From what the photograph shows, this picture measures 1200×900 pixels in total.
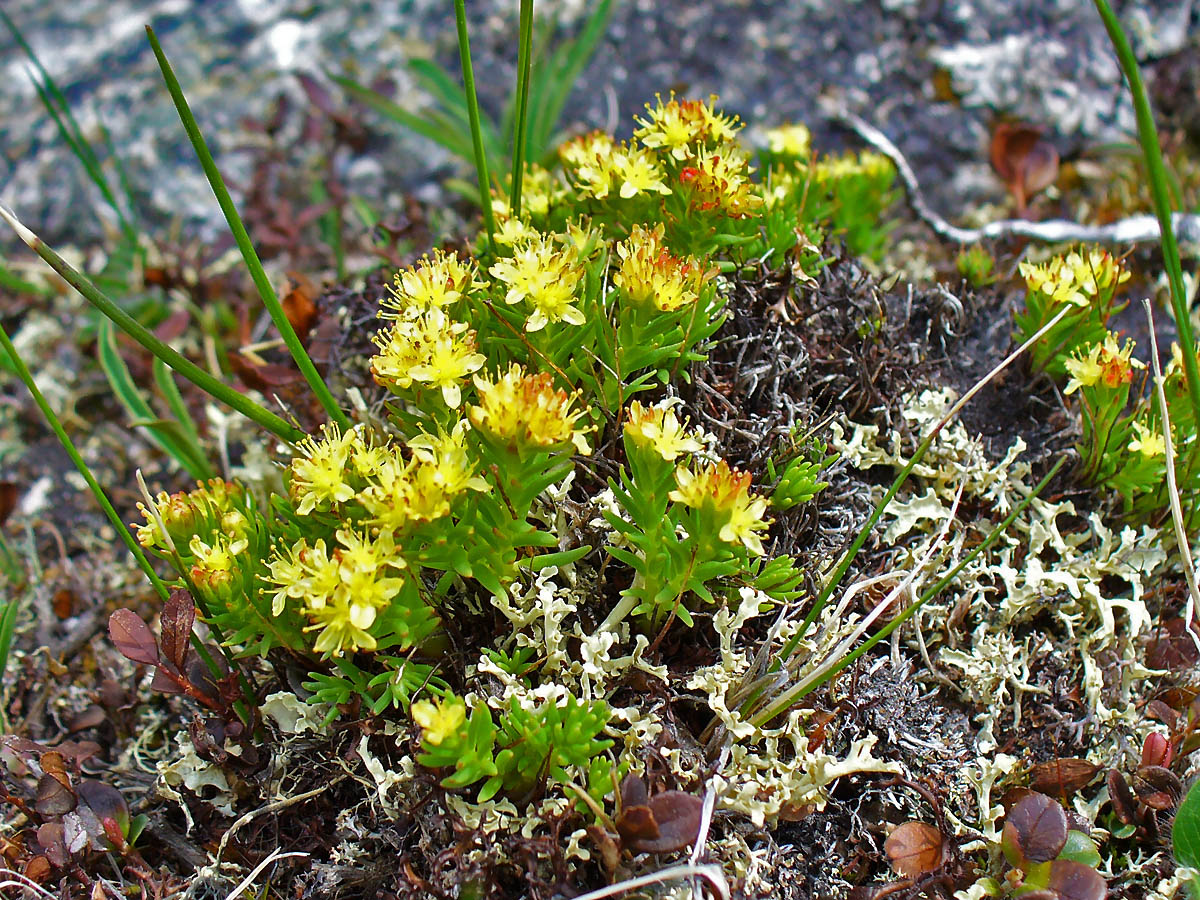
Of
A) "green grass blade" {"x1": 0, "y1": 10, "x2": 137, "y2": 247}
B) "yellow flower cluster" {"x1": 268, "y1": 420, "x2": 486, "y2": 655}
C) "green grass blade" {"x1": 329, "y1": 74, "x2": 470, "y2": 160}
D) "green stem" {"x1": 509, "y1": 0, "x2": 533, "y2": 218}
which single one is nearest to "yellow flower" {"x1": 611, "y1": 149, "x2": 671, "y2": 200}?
"green stem" {"x1": 509, "y1": 0, "x2": 533, "y2": 218}

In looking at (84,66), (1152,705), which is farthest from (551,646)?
(84,66)

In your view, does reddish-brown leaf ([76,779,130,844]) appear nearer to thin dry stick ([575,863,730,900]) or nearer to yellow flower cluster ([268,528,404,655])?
yellow flower cluster ([268,528,404,655])

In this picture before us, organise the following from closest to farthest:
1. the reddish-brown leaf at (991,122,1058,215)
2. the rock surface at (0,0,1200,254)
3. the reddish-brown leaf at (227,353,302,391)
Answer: the reddish-brown leaf at (227,353,302,391)
the reddish-brown leaf at (991,122,1058,215)
the rock surface at (0,0,1200,254)

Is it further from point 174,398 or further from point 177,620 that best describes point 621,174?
point 174,398

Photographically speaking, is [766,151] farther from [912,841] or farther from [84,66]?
[84,66]

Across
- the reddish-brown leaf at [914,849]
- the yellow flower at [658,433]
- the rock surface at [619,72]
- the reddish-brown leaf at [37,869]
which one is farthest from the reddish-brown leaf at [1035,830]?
the rock surface at [619,72]

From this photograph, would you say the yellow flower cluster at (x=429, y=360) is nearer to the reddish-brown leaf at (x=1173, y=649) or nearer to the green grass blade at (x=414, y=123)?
the reddish-brown leaf at (x=1173, y=649)
